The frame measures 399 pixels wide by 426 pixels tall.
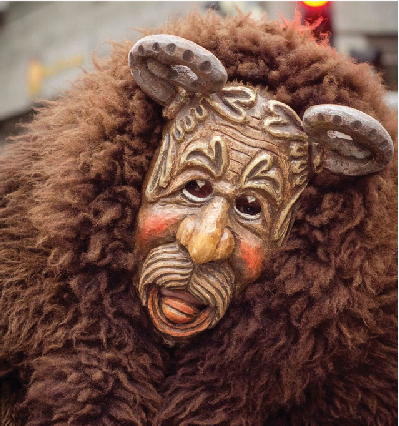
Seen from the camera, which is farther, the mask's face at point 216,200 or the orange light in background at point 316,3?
the orange light in background at point 316,3

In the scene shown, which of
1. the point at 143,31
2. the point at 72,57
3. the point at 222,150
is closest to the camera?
the point at 222,150

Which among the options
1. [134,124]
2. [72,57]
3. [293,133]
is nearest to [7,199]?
[134,124]

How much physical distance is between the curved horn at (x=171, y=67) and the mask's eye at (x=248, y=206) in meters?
0.23

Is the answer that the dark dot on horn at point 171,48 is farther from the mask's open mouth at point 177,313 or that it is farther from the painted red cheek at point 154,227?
the mask's open mouth at point 177,313

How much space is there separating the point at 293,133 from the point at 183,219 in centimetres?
29

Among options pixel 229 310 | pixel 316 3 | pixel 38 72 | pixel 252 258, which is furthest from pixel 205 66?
pixel 38 72

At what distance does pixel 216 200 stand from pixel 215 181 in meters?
0.04

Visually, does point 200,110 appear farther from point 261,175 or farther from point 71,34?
point 71,34

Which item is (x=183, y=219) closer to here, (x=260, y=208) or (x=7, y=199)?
(x=260, y=208)

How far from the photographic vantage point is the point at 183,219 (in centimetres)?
125

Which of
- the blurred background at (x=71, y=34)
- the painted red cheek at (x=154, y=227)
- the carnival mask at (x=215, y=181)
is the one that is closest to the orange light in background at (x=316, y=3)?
the blurred background at (x=71, y=34)

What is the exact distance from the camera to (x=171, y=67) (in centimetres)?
125

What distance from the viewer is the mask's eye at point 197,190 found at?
1.26 meters

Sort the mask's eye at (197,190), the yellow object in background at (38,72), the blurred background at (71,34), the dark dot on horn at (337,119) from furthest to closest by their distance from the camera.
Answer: the yellow object in background at (38,72) < the blurred background at (71,34) < the mask's eye at (197,190) < the dark dot on horn at (337,119)
